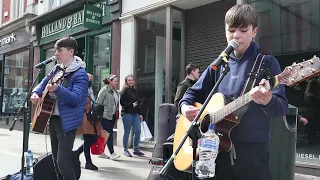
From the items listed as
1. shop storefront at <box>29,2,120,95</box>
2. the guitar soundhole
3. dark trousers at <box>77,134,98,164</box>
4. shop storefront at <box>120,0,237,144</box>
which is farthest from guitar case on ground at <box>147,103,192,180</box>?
shop storefront at <box>29,2,120,95</box>

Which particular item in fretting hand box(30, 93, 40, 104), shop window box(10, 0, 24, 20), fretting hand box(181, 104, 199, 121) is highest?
shop window box(10, 0, 24, 20)

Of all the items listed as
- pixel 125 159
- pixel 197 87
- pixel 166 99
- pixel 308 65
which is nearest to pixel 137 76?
pixel 166 99

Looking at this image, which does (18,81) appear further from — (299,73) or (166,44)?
(299,73)

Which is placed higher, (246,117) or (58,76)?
(58,76)

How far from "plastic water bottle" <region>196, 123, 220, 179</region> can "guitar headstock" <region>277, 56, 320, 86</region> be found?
50cm

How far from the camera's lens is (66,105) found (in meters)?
3.53

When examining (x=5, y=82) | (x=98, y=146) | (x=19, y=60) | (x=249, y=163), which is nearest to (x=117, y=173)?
(x=98, y=146)

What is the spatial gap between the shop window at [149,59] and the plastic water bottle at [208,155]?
736cm

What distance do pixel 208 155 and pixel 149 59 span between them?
754 centimetres

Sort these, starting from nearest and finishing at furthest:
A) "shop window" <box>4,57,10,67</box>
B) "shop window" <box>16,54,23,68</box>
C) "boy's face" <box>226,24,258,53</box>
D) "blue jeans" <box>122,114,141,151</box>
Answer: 1. "boy's face" <box>226,24,258,53</box>
2. "blue jeans" <box>122,114,141,151</box>
3. "shop window" <box>16,54,23,68</box>
4. "shop window" <box>4,57,10,67</box>

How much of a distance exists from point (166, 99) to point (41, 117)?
5127 mm

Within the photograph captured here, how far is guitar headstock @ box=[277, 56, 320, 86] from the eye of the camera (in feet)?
6.43

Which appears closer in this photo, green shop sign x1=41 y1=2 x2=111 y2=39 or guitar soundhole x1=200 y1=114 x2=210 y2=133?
guitar soundhole x1=200 y1=114 x2=210 y2=133

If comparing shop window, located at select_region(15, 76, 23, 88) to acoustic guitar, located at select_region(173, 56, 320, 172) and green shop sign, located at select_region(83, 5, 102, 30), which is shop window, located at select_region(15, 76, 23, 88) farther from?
acoustic guitar, located at select_region(173, 56, 320, 172)
